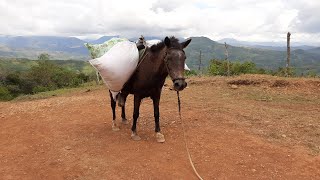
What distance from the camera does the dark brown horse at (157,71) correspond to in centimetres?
571

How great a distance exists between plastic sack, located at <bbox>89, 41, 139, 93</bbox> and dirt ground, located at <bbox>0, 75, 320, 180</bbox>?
1.54m

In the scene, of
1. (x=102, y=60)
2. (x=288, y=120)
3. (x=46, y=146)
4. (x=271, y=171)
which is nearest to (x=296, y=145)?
(x=271, y=171)

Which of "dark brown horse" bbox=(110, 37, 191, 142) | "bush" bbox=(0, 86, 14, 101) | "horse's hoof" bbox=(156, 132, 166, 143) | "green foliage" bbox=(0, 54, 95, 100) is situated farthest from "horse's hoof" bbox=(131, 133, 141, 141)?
"green foliage" bbox=(0, 54, 95, 100)

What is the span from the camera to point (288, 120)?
→ 8.35 meters

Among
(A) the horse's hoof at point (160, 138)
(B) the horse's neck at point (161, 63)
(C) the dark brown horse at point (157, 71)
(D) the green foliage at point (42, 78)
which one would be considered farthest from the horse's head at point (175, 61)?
(D) the green foliage at point (42, 78)

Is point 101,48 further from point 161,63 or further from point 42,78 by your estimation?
point 42,78

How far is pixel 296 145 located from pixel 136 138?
3.66 meters

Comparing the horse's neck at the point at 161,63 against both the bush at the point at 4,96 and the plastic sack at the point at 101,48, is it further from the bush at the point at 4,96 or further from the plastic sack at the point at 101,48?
the bush at the point at 4,96

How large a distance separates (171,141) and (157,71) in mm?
1735

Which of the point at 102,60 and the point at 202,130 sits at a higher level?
the point at 102,60

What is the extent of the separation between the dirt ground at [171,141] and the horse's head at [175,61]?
1.62 meters

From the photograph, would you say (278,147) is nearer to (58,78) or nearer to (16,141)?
(16,141)

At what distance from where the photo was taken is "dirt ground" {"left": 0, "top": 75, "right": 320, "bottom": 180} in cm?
552

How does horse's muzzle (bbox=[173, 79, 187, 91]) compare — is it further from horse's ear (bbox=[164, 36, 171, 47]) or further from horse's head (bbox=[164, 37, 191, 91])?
horse's ear (bbox=[164, 36, 171, 47])
